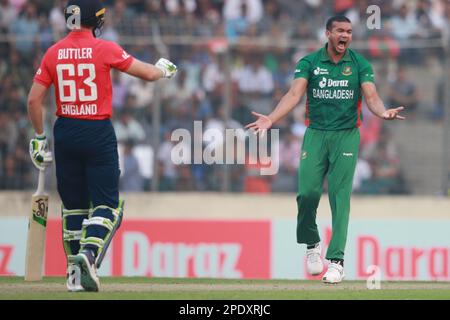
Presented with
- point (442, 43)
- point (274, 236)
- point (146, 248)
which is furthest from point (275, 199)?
point (442, 43)

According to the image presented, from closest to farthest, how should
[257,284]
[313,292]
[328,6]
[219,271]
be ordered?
[313,292] → [257,284] → [219,271] → [328,6]

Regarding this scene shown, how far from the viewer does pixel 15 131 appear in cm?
1631

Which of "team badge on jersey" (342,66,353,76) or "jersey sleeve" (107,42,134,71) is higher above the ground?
"jersey sleeve" (107,42,134,71)

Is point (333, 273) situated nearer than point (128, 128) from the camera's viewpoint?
Yes

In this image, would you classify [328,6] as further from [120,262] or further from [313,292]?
[313,292]

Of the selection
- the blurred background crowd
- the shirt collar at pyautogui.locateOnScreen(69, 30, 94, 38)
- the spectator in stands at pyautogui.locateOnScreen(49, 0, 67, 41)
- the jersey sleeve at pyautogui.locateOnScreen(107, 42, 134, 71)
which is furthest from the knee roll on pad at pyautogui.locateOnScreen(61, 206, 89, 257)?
the spectator in stands at pyautogui.locateOnScreen(49, 0, 67, 41)

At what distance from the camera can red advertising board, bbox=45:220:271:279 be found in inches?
622

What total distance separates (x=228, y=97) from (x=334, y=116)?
544 cm

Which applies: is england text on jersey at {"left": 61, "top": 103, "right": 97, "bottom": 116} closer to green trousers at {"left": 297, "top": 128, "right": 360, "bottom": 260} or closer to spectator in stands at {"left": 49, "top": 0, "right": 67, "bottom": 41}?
green trousers at {"left": 297, "top": 128, "right": 360, "bottom": 260}

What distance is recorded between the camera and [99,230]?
9.92 m

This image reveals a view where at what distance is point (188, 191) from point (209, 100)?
1.25 metres
